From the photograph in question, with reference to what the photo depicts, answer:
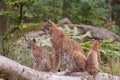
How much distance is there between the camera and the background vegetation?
10867 mm

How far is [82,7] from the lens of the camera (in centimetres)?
2164

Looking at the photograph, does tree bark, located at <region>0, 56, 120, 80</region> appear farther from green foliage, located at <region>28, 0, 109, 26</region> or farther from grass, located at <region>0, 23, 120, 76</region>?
green foliage, located at <region>28, 0, 109, 26</region>

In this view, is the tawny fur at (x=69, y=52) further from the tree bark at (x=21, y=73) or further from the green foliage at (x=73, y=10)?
the green foliage at (x=73, y=10)

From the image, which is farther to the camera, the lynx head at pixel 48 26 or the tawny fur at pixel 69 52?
the lynx head at pixel 48 26

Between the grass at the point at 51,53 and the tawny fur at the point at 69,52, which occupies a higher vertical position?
the tawny fur at the point at 69,52

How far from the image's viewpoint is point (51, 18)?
21578mm

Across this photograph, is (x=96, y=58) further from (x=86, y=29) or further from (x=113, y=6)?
(x=113, y=6)

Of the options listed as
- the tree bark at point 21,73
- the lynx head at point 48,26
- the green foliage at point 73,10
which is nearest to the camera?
the tree bark at point 21,73

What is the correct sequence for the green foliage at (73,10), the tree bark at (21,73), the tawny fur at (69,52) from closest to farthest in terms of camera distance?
the tree bark at (21,73)
the tawny fur at (69,52)
the green foliage at (73,10)

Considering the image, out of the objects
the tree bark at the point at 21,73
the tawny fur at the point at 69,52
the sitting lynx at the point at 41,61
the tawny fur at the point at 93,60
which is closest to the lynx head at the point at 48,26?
the tawny fur at the point at 69,52

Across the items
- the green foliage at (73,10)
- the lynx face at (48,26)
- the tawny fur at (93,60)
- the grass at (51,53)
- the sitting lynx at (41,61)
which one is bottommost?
the green foliage at (73,10)

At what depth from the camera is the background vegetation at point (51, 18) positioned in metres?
10.9

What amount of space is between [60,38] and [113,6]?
1715cm

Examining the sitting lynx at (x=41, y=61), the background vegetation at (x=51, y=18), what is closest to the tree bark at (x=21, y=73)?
the sitting lynx at (x=41, y=61)
